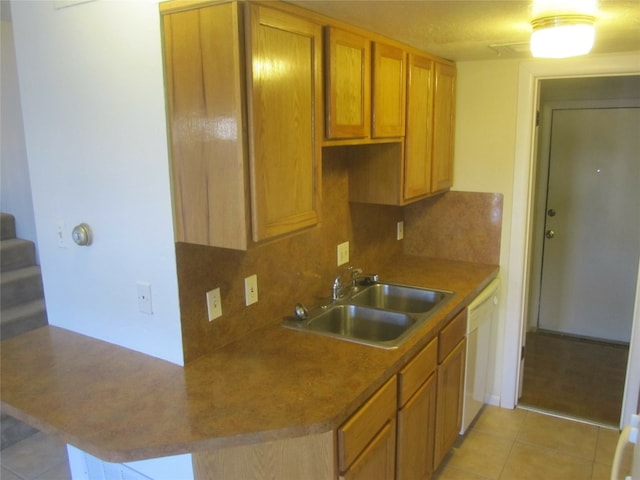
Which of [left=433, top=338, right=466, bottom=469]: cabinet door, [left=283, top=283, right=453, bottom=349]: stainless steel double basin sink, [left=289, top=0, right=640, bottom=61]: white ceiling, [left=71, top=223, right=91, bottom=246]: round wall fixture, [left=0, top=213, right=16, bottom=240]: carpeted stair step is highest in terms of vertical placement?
[left=289, top=0, right=640, bottom=61]: white ceiling

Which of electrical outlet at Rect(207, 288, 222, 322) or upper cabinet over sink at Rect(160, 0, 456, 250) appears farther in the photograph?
electrical outlet at Rect(207, 288, 222, 322)

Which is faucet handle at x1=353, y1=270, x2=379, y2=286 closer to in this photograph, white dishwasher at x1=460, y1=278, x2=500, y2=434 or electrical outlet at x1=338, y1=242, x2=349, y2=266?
electrical outlet at x1=338, y1=242, x2=349, y2=266

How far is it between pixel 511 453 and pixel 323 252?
153cm

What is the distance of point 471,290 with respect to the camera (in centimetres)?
276

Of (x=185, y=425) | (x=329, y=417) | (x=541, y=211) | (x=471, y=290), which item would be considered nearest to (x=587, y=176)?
(x=541, y=211)

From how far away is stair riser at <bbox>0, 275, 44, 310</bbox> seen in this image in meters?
3.54

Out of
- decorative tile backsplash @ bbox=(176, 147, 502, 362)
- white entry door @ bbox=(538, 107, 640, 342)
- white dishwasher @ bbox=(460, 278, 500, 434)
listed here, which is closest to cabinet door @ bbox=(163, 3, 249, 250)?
decorative tile backsplash @ bbox=(176, 147, 502, 362)

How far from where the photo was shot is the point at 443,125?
120 inches

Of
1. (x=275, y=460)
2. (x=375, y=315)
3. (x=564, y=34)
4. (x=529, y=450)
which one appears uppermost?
(x=564, y=34)

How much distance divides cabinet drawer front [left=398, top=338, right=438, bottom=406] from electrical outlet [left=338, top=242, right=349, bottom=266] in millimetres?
708

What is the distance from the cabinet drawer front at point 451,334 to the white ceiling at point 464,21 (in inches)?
51.5

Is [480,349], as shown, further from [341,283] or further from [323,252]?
[323,252]

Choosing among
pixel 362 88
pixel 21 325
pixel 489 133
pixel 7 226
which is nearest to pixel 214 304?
pixel 362 88

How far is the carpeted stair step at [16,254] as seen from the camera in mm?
3783
